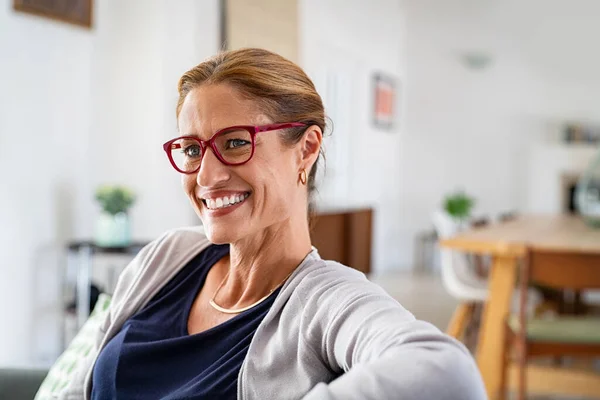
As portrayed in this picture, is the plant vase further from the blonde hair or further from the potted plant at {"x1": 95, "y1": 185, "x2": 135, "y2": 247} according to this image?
the blonde hair

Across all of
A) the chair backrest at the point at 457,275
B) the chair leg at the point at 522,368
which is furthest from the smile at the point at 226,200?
the chair backrest at the point at 457,275

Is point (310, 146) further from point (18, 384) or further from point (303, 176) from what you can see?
point (18, 384)

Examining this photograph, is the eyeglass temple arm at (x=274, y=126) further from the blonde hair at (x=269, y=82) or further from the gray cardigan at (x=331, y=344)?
the gray cardigan at (x=331, y=344)

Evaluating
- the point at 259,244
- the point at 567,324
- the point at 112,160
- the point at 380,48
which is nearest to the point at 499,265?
the point at 567,324

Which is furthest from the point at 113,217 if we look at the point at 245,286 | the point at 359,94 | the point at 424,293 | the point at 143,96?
the point at 359,94

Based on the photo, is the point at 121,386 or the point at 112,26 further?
the point at 112,26

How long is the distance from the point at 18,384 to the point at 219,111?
881 mm

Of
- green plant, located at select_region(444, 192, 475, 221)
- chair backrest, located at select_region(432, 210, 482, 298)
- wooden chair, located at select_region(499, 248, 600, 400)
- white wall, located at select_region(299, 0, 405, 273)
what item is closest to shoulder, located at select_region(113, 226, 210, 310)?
wooden chair, located at select_region(499, 248, 600, 400)

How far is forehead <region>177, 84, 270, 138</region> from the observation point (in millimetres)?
1121

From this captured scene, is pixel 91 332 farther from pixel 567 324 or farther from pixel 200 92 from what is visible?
pixel 567 324

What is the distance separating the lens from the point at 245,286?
1281 mm

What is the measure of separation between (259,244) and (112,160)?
10.9ft

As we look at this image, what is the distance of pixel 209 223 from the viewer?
3.89 feet

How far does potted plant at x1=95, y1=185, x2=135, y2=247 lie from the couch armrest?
2.26 meters
